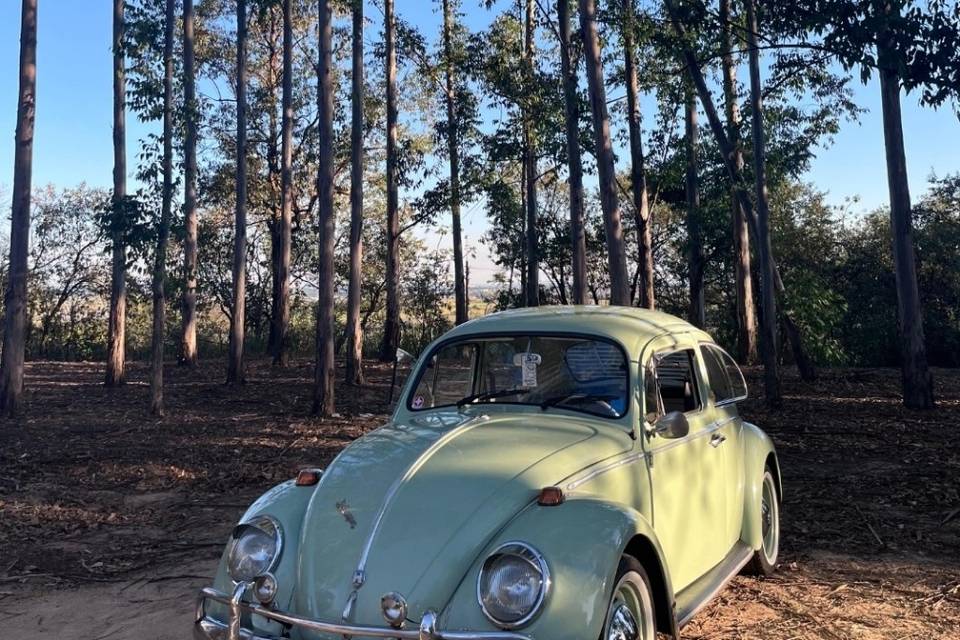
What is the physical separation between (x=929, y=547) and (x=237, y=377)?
1441 centimetres

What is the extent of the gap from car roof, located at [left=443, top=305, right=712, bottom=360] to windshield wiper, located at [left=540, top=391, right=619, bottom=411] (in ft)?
0.89

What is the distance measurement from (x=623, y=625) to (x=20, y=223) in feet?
42.9

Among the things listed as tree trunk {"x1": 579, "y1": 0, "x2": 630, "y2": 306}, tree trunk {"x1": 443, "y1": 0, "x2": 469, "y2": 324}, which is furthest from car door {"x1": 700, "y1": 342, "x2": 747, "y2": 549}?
tree trunk {"x1": 443, "y1": 0, "x2": 469, "y2": 324}

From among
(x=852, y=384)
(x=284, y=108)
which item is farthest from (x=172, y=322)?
(x=852, y=384)

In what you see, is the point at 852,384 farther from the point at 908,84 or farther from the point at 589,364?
the point at 589,364

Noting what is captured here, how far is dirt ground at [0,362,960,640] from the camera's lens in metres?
4.64

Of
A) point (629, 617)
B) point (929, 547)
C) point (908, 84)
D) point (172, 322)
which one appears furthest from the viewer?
point (172, 322)

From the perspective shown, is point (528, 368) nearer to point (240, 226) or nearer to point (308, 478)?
point (308, 478)

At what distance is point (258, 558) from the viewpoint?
332 cm

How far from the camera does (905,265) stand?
12016 mm

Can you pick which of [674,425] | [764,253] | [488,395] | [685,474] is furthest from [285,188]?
[674,425]

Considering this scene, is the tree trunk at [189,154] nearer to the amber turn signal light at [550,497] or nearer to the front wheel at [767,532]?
the front wheel at [767,532]

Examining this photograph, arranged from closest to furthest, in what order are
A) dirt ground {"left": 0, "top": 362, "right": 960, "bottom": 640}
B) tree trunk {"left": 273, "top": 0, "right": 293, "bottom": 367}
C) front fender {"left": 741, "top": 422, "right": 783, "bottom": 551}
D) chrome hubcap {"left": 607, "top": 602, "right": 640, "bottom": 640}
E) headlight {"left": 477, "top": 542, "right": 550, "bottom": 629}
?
headlight {"left": 477, "top": 542, "right": 550, "bottom": 629} → chrome hubcap {"left": 607, "top": 602, "right": 640, "bottom": 640} → dirt ground {"left": 0, "top": 362, "right": 960, "bottom": 640} → front fender {"left": 741, "top": 422, "right": 783, "bottom": 551} → tree trunk {"left": 273, "top": 0, "right": 293, "bottom": 367}

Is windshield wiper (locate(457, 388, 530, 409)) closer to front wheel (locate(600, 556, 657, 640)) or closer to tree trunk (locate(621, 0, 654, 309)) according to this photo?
front wheel (locate(600, 556, 657, 640))
